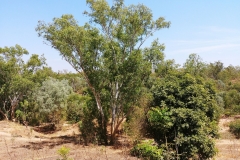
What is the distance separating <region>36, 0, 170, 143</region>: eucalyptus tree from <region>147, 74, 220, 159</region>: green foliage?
2.34 metres

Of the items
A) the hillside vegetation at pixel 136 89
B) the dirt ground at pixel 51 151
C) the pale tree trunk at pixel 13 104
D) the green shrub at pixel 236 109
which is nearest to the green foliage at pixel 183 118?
the hillside vegetation at pixel 136 89

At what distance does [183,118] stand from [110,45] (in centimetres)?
507

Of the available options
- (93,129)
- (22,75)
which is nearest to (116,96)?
(93,129)

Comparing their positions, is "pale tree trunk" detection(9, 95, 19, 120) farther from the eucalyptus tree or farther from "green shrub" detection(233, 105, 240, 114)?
"green shrub" detection(233, 105, 240, 114)

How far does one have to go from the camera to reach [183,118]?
7949 mm

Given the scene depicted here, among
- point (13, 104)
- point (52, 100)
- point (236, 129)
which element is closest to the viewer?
point (236, 129)

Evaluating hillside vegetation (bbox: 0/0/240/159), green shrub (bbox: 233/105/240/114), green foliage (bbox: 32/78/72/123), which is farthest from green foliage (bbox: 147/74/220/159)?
green shrub (bbox: 233/105/240/114)

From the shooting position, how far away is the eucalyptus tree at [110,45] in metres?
10.5

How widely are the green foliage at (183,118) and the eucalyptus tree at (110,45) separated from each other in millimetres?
2336

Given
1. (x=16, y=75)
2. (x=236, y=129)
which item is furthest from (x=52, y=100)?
(x=236, y=129)

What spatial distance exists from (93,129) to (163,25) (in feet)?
21.9

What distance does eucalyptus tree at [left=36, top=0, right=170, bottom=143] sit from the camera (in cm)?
1054

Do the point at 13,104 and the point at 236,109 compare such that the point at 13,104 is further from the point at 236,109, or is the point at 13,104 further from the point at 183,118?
the point at 236,109

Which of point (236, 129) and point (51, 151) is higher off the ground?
point (236, 129)
